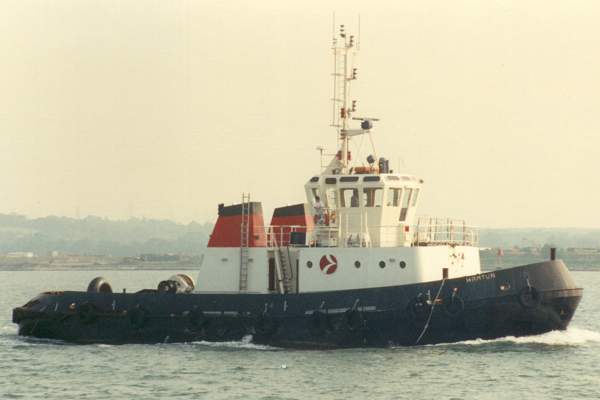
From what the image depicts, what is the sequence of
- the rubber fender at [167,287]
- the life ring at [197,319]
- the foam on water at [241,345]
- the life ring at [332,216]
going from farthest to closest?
the rubber fender at [167,287] < the life ring at [332,216] < the life ring at [197,319] < the foam on water at [241,345]

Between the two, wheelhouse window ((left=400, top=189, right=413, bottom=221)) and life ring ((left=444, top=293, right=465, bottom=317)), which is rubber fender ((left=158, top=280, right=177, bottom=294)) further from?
life ring ((left=444, top=293, right=465, bottom=317))

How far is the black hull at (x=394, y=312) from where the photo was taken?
2494 cm

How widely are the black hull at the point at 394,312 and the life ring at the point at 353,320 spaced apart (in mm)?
24

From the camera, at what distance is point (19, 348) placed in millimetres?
29141

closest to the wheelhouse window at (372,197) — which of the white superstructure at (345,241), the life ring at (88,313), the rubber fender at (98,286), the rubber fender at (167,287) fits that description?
the white superstructure at (345,241)

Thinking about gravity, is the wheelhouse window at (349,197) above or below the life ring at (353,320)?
→ above

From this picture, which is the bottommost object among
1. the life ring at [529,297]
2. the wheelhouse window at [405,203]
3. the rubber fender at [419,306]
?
the rubber fender at [419,306]

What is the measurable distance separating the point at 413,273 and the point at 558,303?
141 inches

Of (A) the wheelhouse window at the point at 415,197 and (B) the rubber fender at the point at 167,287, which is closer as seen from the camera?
(A) the wheelhouse window at the point at 415,197

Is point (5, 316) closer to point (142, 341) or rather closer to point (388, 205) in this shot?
point (142, 341)

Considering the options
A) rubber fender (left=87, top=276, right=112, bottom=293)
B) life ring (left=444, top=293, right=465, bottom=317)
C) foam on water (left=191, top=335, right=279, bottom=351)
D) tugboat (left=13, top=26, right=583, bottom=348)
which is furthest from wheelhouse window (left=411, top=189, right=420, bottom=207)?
rubber fender (left=87, top=276, right=112, bottom=293)

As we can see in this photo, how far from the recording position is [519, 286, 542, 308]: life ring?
25.0 meters

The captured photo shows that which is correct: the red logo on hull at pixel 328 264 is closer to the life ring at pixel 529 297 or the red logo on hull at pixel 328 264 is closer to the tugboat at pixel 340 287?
the tugboat at pixel 340 287

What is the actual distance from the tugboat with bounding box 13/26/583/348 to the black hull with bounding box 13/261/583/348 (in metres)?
0.02
